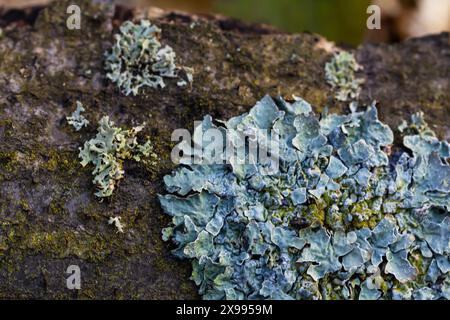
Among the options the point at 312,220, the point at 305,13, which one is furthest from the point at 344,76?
the point at 305,13

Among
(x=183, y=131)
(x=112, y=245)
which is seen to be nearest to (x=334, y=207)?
(x=183, y=131)

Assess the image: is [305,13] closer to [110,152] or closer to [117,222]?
[110,152]

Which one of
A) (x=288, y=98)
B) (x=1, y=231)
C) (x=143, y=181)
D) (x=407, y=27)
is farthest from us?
(x=407, y=27)

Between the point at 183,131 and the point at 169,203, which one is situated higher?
the point at 183,131

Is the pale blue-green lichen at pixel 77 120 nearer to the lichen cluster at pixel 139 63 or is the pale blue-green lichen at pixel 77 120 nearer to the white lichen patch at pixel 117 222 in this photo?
the lichen cluster at pixel 139 63

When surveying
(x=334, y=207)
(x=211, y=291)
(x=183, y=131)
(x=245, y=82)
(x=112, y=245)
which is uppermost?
(x=245, y=82)

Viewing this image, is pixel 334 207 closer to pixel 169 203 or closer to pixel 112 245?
pixel 169 203
